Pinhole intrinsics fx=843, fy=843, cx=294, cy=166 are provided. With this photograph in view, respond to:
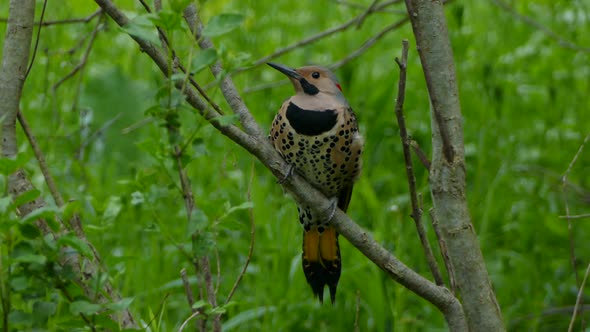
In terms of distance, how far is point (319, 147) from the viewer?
3.51m

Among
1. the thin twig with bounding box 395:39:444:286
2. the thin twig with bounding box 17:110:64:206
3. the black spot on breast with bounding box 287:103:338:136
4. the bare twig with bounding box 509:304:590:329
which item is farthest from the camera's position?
the bare twig with bounding box 509:304:590:329

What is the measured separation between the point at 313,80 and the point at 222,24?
6.23ft

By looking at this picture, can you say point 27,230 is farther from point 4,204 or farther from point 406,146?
point 406,146

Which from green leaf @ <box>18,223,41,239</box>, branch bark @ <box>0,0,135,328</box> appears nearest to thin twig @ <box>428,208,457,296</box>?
branch bark @ <box>0,0,135,328</box>

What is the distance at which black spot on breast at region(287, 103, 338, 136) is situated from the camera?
3494 millimetres

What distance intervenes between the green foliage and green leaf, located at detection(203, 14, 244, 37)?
77 cm

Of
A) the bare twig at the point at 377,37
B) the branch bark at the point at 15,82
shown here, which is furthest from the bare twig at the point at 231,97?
the bare twig at the point at 377,37

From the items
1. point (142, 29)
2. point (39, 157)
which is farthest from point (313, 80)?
point (142, 29)

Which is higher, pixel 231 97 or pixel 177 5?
pixel 177 5

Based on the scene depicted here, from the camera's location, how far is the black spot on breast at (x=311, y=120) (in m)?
3.49

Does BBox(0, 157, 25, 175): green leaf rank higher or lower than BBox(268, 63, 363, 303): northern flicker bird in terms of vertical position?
higher

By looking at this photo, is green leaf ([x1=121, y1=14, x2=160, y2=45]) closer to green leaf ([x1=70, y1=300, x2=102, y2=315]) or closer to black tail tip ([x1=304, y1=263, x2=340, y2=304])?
green leaf ([x1=70, y1=300, x2=102, y2=315])

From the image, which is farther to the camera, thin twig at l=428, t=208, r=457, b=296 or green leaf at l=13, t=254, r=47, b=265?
thin twig at l=428, t=208, r=457, b=296

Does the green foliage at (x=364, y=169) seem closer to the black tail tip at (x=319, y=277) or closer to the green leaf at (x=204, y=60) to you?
the black tail tip at (x=319, y=277)
